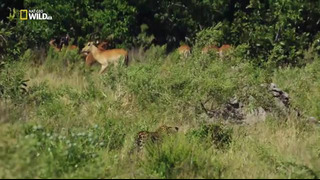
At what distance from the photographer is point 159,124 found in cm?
830

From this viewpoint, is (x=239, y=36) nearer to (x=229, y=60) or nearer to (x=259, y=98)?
(x=229, y=60)

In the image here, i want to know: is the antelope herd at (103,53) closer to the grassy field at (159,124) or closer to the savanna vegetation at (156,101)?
the savanna vegetation at (156,101)

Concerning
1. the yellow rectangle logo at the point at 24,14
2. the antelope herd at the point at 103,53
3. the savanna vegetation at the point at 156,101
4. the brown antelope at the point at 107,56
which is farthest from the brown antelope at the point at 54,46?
the brown antelope at the point at 107,56

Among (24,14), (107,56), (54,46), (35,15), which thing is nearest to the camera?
(107,56)

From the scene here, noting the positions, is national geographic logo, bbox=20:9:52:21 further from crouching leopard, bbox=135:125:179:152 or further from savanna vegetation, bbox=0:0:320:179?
crouching leopard, bbox=135:125:179:152

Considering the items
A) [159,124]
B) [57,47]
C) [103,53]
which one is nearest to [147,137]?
[159,124]

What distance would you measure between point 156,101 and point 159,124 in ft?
3.18

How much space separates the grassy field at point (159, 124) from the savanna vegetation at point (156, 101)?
19 mm

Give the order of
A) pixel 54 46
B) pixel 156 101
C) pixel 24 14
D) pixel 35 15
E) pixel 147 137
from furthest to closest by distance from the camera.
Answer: pixel 24 14 → pixel 35 15 → pixel 54 46 → pixel 156 101 → pixel 147 137

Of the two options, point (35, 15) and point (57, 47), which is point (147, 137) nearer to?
point (57, 47)

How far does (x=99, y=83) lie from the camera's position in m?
10.5

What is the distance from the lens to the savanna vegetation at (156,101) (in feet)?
18.7

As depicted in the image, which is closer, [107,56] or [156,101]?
[156,101]

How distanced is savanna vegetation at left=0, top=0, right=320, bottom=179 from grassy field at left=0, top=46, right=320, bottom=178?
19mm
